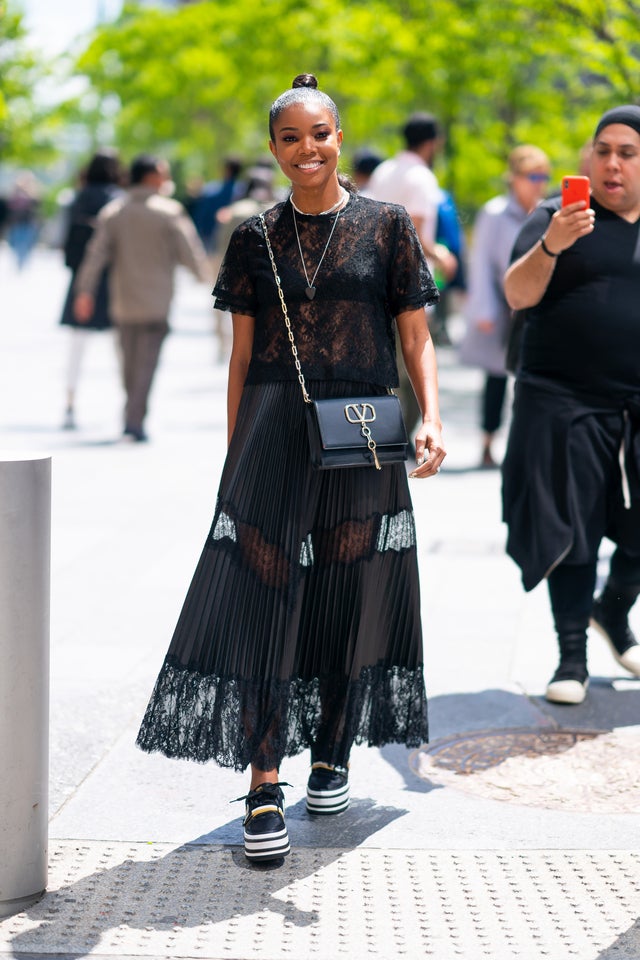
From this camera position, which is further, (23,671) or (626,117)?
(626,117)

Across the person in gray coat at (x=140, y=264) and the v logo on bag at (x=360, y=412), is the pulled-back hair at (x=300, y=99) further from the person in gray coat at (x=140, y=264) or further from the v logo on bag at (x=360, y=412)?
the person in gray coat at (x=140, y=264)

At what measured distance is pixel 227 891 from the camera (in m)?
3.73

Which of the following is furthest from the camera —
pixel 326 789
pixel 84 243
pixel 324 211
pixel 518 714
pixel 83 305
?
pixel 84 243

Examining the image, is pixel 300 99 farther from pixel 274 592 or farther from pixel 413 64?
pixel 413 64

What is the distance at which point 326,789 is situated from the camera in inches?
167

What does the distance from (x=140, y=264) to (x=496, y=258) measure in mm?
2706

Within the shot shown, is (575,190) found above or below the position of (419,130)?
below

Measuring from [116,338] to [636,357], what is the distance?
6.66 meters

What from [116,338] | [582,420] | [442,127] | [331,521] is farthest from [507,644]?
[442,127]

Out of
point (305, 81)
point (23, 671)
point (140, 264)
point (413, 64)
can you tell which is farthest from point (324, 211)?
point (413, 64)

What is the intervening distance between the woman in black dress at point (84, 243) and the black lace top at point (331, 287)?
7.60 metres

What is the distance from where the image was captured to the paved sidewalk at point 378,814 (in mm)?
3500

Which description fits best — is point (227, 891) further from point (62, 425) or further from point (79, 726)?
point (62, 425)

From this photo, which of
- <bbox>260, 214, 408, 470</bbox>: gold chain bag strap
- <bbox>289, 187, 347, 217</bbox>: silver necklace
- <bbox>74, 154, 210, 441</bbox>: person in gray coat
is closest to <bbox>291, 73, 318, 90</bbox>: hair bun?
<bbox>289, 187, 347, 217</bbox>: silver necklace
